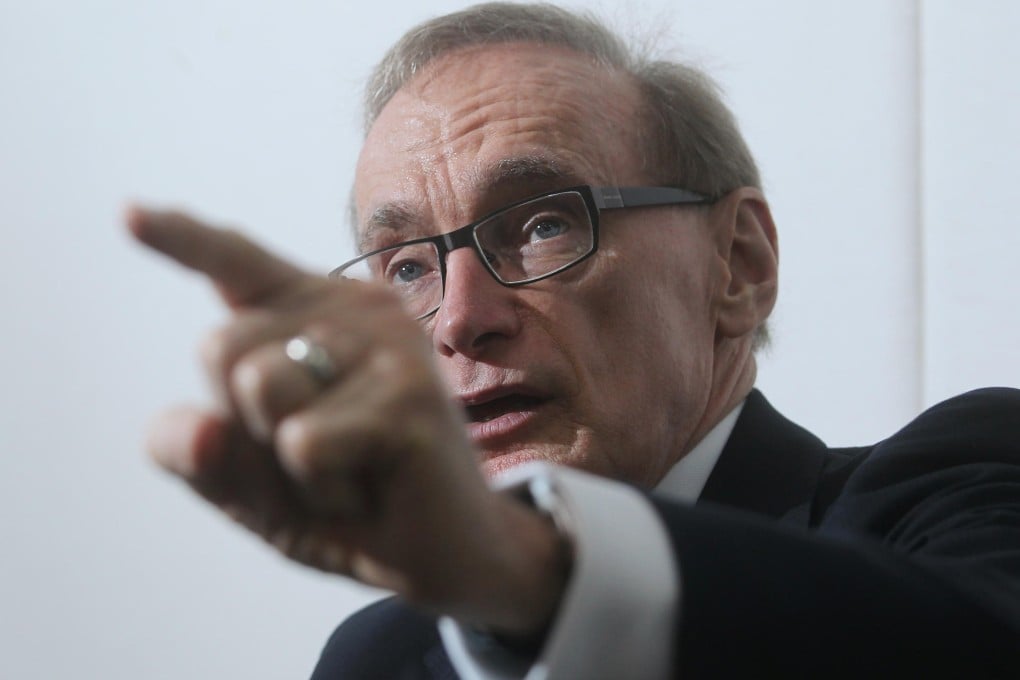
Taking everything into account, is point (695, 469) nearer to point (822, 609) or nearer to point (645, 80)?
point (645, 80)

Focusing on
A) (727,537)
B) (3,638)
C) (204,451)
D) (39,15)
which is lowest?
(3,638)

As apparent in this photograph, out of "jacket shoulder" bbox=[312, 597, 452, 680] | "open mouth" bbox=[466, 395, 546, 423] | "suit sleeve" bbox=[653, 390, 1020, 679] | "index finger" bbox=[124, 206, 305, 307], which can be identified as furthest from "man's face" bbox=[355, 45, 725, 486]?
"index finger" bbox=[124, 206, 305, 307]

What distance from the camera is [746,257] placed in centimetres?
148

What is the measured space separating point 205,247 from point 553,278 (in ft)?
2.65

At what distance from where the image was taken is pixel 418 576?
50 centimetres

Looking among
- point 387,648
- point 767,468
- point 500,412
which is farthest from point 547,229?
point 387,648

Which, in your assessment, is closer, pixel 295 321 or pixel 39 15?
pixel 295 321

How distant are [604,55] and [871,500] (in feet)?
2.63

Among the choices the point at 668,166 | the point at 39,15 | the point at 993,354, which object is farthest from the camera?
the point at 39,15

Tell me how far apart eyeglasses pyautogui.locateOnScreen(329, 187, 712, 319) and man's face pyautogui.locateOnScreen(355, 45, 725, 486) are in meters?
0.02

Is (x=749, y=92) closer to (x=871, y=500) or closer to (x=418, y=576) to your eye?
(x=871, y=500)

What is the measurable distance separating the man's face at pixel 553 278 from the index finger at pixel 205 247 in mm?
708

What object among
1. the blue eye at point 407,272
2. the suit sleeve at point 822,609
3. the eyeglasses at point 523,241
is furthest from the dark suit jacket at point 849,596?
the blue eye at point 407,272

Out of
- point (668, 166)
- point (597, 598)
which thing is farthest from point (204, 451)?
point (668, 166)
